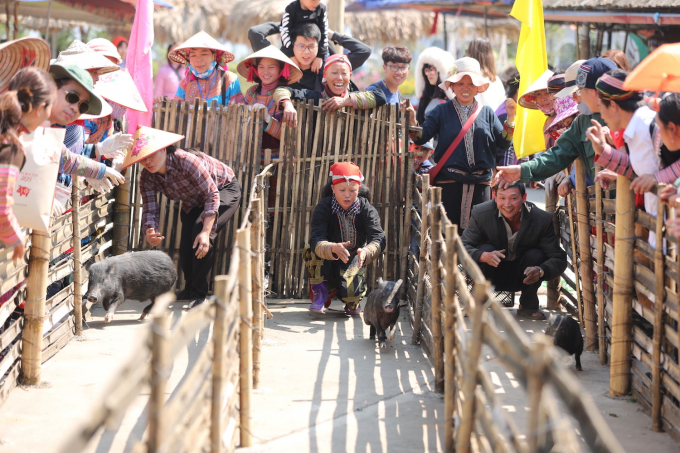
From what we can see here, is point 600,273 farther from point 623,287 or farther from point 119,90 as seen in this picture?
point 119,90

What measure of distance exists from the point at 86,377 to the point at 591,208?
12.0 ft

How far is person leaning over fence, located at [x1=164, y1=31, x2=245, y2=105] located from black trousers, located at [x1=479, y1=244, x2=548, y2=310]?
2.90 meters

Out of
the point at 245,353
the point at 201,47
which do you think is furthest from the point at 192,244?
the point at 245,353

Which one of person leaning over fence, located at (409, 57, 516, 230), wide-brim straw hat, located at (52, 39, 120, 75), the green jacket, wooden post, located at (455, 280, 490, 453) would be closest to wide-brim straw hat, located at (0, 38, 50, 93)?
wide-brim straw hat, located at (52, 39, 120, 75)

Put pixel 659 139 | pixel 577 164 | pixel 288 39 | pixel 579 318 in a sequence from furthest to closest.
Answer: pixel 288 39 < pixel 579 318 < pixel 577 164 < pixel 659 139

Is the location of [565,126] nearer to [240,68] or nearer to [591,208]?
[591,208]

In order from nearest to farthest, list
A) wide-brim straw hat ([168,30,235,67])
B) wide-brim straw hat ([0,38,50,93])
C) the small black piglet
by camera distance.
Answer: wide-brim straw hat ([0,38,50,93]) → the small black piglet → wide-brim straw hat ([168,30,235,67])

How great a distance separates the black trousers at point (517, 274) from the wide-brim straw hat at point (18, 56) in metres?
3.65

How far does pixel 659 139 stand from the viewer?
390cm

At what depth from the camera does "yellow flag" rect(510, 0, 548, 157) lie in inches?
245

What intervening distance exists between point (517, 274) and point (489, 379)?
321cm

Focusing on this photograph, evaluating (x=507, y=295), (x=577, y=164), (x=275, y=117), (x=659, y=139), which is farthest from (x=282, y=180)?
(x=659, y=139)

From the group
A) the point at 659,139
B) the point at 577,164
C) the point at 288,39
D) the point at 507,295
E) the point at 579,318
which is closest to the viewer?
the point at 659,139

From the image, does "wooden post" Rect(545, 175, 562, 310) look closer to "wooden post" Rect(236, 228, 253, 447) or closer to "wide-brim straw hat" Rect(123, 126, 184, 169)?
"wide-brim straw hat" Rect(123, 126, 184, 169)
